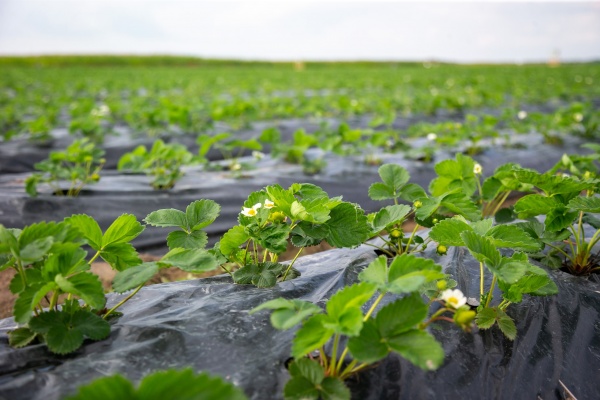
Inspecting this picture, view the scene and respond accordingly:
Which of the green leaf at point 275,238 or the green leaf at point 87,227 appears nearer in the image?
the green leaf at point 87,227

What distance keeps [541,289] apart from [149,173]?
3.08 m

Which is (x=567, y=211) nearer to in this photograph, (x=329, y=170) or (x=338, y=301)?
(x=338, y=301)

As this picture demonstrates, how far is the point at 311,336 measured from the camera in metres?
1.14

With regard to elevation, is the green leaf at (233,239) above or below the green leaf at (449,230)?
below

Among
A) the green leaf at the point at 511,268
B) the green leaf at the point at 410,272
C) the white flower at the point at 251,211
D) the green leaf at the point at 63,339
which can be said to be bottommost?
the green leaf at the point at 63,339

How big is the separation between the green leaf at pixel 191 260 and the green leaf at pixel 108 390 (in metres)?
0.51

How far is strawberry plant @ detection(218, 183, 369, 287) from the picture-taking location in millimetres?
1569

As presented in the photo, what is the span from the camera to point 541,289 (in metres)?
1.52

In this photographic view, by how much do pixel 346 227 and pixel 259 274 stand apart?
365mm

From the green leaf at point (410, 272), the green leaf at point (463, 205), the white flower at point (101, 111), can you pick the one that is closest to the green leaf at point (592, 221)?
the green leaf at point (463, 205)

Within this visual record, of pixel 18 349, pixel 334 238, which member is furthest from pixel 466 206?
pixel 18 349

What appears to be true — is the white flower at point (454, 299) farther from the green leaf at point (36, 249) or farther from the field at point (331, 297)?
the green leaf at point (36, 249)

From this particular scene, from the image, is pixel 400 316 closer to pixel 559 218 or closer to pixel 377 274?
pixel 377 274

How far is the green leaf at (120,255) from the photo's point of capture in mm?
1520
